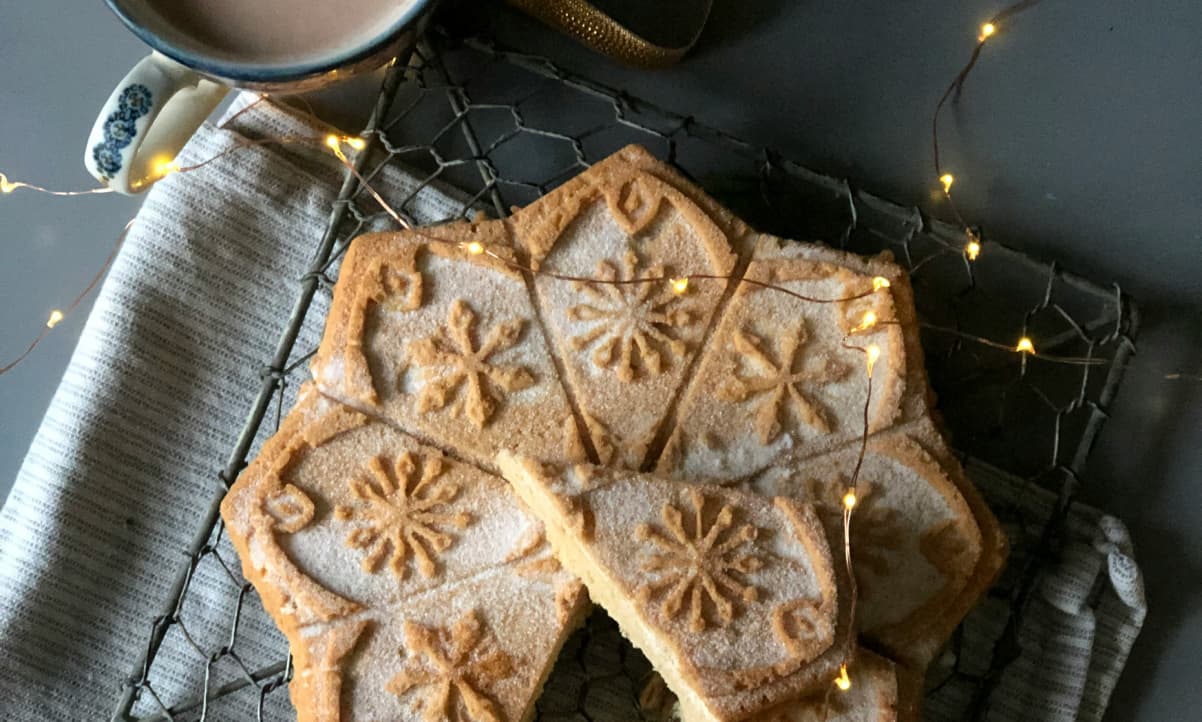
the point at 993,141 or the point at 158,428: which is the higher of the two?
the point at 993,141

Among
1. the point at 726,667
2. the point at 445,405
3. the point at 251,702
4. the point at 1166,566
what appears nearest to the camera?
the point at 726,667

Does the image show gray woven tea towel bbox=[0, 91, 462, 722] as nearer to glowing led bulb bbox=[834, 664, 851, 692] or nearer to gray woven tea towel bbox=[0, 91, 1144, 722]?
gray woven tea towel bbox=[0, 91, 1144, 722]

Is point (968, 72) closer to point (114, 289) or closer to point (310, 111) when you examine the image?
point (310, 111)

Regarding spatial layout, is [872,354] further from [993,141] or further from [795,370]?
[993,141]

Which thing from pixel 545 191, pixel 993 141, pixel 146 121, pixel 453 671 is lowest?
pixel 453 671

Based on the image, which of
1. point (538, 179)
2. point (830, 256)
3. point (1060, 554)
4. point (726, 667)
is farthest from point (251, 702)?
point (1060, 554)

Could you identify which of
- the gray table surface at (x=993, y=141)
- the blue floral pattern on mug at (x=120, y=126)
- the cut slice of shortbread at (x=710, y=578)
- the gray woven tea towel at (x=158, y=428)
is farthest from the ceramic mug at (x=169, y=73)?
the cut slice of shortbread at (x=710, y=578)

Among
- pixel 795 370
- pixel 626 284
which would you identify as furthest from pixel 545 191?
pixel 795 370
